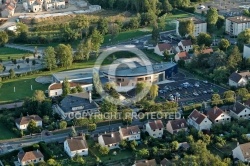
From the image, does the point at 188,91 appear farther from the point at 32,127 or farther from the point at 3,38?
the point at 3,38

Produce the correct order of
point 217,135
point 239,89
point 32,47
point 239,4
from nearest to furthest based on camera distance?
point 217,135, point 239,89, point 32,47, point 239,4

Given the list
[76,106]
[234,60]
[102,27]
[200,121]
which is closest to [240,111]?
[200,121]

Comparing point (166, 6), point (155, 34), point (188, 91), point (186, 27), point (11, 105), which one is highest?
point (166, 6)

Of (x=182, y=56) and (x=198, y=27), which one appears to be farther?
(x=198, y=27)

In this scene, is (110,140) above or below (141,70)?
below

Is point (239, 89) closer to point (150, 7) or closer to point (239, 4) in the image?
point (150, 7)

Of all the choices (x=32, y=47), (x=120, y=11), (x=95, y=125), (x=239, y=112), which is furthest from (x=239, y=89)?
(x=120, y=11)

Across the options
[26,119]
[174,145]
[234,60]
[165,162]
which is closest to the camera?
[165,162]

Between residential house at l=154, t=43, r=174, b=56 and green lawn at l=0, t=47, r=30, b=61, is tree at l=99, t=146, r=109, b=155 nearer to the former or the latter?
residential house at l=154, t=43, r=174, b=56
